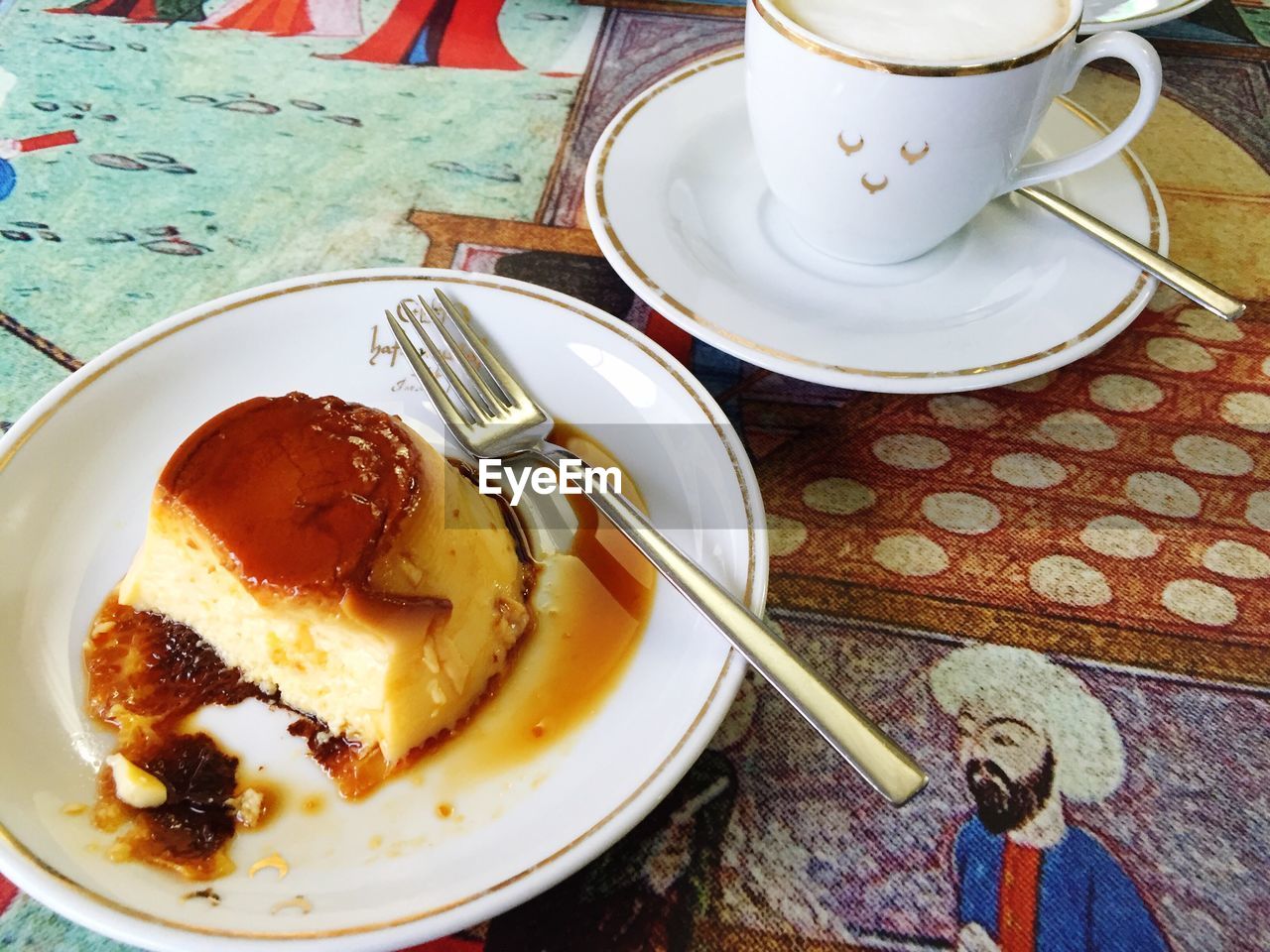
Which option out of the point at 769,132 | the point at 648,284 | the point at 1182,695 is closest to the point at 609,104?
the point at 769,132

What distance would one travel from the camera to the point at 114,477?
0.84m

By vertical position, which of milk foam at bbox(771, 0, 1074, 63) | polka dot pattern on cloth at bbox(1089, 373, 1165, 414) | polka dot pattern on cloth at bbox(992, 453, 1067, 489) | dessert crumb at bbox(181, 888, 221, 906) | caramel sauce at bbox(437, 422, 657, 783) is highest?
milk foam at bbox(771, 0, 1074, 63)

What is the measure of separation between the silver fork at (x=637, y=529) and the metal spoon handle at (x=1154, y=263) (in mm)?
575

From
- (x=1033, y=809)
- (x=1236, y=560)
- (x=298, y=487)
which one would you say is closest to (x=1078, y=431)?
(x=1236, y=560)

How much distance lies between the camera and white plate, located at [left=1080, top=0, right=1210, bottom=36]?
125 centimetres

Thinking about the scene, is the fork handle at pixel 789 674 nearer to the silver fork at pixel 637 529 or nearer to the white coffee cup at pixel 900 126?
the silver fork at pixel 637 529

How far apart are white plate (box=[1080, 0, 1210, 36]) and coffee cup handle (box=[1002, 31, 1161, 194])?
0.41m

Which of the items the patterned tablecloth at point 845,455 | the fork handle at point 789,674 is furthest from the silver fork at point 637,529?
the patterned tablecloth at point 845,455

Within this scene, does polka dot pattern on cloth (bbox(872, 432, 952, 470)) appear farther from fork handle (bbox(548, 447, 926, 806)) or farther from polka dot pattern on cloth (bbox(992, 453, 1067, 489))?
fork handle (bbox(548, 447, 926, 806))

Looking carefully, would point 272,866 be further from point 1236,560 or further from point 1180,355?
point 1180,355

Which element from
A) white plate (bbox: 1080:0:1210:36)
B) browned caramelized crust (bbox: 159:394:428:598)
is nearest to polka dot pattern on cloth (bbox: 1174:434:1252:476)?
white plate (bbox: 1080:0:1210:36)

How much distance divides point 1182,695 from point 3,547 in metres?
0.97

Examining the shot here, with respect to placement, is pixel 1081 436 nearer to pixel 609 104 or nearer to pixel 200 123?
pixel 609 104

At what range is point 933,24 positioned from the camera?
910mm
